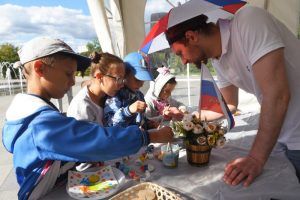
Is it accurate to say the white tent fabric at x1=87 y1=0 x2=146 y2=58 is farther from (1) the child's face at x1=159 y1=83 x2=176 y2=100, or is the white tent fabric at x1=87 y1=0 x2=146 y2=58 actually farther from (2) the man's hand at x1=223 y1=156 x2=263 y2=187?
(2) the man's hand at x1=223 y1=156 x2=263 y2=187

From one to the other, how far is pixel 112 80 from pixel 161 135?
29.6 inches

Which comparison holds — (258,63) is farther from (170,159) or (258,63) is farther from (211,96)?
(170,159)

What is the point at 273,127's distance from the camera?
1140 millimetres

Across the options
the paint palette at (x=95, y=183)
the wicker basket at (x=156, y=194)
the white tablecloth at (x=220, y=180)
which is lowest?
the white tablecloth at (x=220, y=180)

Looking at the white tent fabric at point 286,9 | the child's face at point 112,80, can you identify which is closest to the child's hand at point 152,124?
the child's face at point 112,80

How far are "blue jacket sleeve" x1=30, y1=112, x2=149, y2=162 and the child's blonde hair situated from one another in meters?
0.97

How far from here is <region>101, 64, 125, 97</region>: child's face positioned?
195 cm

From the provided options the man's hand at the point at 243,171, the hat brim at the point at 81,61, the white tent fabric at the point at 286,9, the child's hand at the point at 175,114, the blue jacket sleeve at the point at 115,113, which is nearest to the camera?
the man's hand at the point at 243,171

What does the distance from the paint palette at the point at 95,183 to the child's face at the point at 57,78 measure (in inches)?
14.9

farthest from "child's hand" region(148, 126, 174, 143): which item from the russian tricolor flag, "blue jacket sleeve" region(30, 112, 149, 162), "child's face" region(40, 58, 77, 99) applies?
"child's face" region(40, 58, 77, 99)

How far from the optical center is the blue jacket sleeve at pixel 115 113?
1.90 metres

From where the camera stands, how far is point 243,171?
1.14 meters

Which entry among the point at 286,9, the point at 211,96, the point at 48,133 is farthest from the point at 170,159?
the point at 286,9

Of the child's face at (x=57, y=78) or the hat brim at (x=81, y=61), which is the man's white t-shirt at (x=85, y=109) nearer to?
the hat brim at (x=81, y=61)
